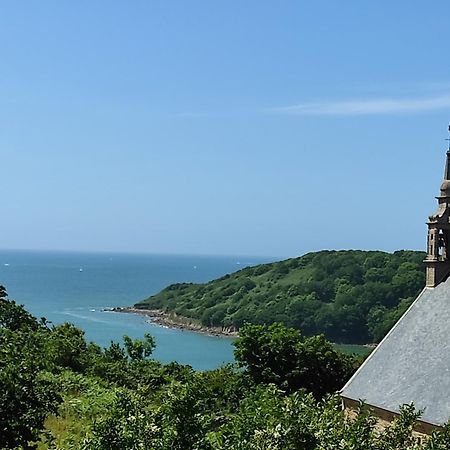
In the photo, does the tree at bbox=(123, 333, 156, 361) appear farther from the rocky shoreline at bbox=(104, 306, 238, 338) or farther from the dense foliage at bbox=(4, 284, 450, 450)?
the rocky shoreline at bbox=(104, 306, 238, 338)

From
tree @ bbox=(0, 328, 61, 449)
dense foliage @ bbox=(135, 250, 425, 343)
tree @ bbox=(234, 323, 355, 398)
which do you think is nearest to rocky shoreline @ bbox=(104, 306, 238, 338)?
dense foliage @ bbox=(135, 250, 425, 343)

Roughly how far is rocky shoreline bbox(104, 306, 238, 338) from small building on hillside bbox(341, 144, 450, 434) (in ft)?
223

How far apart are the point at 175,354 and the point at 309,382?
3779 cm

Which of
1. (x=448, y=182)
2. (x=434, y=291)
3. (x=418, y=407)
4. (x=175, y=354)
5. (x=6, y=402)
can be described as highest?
(x=448, y=182)

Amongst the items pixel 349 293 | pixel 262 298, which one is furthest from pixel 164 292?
pixel 349 293

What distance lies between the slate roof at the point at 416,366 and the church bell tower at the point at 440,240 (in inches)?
14.7

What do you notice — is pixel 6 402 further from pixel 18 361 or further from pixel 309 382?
pixel 309 382

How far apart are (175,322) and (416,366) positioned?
83.9 metres

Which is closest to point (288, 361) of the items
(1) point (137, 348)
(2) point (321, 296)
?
(1) point (137, 348)

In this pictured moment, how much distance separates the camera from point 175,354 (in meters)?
68.2

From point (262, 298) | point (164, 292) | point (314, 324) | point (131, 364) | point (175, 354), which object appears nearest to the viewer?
point (131, 364)

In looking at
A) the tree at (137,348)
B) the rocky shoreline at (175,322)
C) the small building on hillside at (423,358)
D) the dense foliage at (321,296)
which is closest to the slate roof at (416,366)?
the small building on hillside at (423,358)

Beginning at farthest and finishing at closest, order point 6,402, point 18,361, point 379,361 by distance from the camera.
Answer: point 379,361 → point 18,361 → point 6,402

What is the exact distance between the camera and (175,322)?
101188mm
